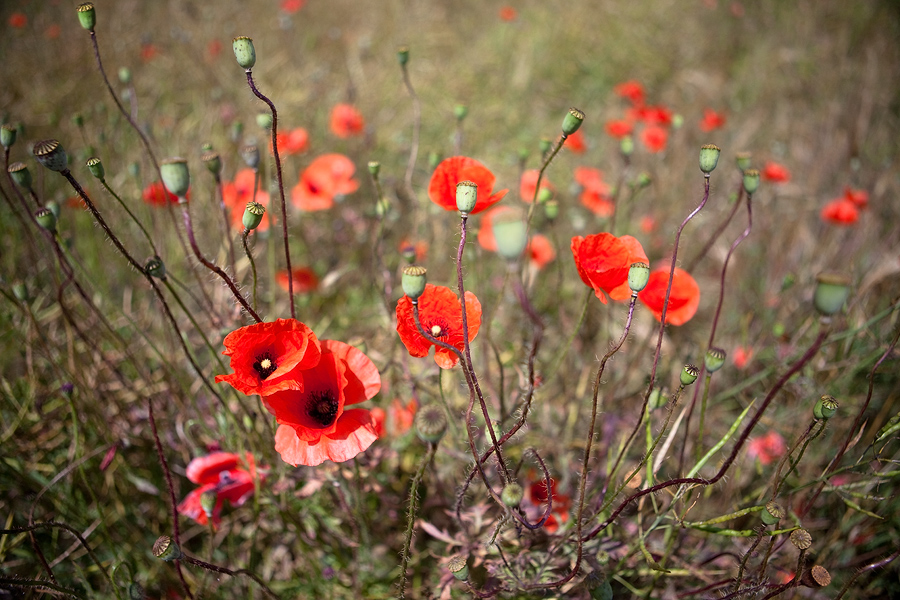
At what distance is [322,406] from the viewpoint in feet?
4.92

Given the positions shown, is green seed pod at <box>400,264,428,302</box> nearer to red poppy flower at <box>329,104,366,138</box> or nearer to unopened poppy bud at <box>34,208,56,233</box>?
unopened poppy bud at <box>34,208,56,233</box>

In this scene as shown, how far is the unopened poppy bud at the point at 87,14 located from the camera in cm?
148

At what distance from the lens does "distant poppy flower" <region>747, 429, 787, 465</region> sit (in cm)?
228

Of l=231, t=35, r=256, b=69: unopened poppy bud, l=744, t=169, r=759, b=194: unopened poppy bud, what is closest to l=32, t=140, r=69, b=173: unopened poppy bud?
l=231, t=35, r=256, b=69: unopened poppy bud

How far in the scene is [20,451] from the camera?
2027mm

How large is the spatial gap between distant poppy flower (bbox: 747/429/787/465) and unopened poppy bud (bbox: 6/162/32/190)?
2.73 m

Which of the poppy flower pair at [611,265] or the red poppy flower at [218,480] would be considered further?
the red poppy flower at [218,480]

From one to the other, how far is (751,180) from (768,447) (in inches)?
54.8

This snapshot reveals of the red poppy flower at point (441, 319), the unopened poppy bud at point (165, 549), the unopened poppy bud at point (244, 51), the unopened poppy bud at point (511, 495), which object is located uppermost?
the unopened poppy bud at point (244, 51)

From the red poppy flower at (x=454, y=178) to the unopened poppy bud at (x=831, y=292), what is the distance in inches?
34.6

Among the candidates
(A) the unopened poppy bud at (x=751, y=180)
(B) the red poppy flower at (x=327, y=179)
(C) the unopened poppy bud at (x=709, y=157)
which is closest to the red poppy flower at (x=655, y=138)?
(B) the red poppy flower at (x=327, y=179)

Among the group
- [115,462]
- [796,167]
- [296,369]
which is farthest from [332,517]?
[796,167]

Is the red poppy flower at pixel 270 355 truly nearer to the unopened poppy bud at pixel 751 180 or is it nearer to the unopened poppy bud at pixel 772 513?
the unopened poppy bud at pixel 772 513

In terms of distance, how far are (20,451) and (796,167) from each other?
5.52 meters
